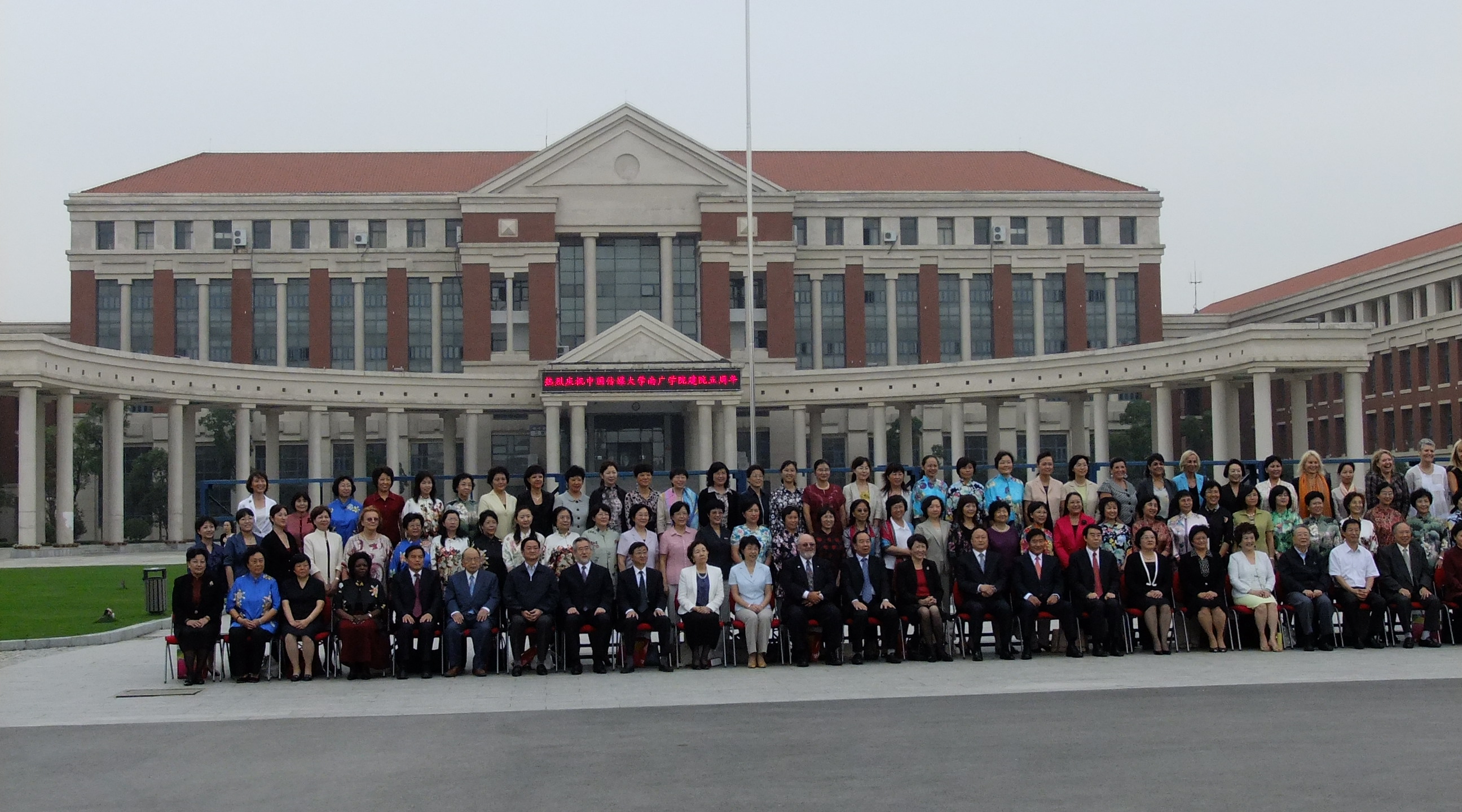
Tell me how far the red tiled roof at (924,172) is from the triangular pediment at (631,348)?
57.3 feet

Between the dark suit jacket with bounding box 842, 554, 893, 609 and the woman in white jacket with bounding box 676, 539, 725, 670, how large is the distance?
1275mm

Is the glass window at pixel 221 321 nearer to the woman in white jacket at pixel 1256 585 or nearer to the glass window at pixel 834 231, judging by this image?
the glass window at pixel 834 231

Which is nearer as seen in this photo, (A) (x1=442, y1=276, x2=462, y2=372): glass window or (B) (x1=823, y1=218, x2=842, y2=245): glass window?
(A) (x1=442, y1=276, x2=462, y2=372): glass window

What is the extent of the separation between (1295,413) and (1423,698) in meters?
36.8

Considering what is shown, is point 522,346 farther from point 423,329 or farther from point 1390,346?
point 1390,346

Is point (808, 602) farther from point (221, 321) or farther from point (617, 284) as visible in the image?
point (221, 321)

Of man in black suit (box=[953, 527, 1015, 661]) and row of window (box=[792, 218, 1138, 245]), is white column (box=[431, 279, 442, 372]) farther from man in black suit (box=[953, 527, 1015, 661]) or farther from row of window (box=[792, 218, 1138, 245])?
man in black suit (box=[953, 527, 1015, 661])

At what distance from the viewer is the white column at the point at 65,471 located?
148ft

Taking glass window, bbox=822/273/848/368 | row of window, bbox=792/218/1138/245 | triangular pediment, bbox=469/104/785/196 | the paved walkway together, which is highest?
triangular pediment, bbox=469/104/785/196

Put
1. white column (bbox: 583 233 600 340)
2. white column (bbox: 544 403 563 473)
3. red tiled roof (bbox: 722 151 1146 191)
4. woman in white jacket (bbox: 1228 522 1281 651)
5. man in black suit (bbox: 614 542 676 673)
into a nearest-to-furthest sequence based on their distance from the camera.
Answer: man in black suit (bbox: 614 542 676 673)
woman in white jacket (bbox: 1228 522 1281 651)
white column (bbox: 544 403 563 473)
white column (bbox: 583 233 600 340)
red tiled roof (bbox: 722 151 1146 191)

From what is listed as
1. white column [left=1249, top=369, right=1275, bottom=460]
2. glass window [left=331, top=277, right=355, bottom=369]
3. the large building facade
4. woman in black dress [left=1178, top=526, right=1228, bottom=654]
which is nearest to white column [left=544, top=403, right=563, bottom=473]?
the large building facade

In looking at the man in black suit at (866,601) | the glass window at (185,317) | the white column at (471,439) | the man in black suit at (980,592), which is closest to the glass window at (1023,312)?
the white column at (471,439)

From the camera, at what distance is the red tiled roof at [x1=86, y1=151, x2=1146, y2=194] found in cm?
6938

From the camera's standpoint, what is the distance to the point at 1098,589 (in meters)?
14.8
